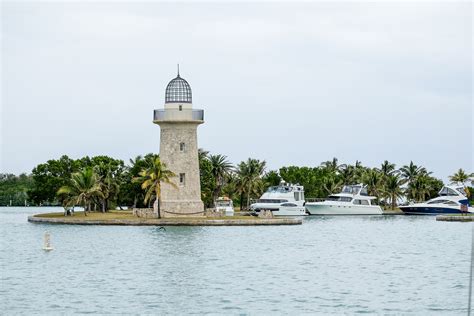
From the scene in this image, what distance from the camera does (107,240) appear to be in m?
65.3

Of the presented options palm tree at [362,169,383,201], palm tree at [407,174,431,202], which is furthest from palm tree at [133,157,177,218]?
palm tree at [407,174,431,202]

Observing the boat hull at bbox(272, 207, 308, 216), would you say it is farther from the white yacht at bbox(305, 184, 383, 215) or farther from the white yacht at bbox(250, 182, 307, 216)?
the white yacht at bbox(305, 184, 383, 215)

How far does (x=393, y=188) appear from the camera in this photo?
5546 inches

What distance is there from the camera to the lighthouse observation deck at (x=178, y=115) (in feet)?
259

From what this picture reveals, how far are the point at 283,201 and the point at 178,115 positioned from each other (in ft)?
123

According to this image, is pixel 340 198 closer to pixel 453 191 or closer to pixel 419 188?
pixel 453 191

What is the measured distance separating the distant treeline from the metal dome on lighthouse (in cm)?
1301

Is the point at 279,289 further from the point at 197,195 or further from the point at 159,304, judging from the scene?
the point at 197,195

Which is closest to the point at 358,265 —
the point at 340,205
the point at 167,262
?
the point at 167,262

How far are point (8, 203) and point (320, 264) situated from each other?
119 meters

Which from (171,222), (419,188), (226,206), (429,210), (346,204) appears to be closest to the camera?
(171,222)

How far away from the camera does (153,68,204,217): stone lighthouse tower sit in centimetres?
7906

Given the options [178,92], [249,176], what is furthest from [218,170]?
[178,92]

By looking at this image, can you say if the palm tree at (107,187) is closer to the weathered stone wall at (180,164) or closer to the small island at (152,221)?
the small island at (152,221)
